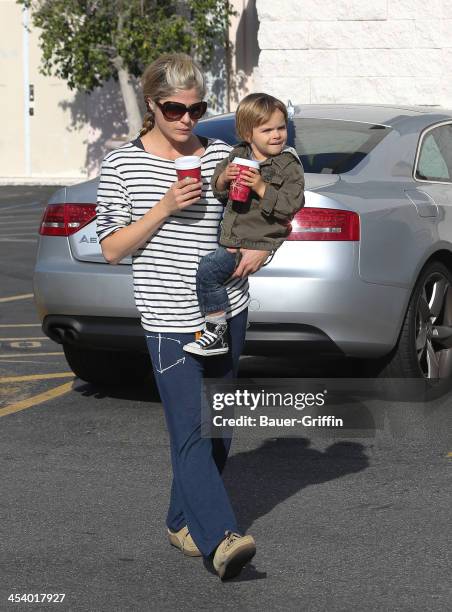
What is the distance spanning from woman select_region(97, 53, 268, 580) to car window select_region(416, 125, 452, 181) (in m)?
3.18

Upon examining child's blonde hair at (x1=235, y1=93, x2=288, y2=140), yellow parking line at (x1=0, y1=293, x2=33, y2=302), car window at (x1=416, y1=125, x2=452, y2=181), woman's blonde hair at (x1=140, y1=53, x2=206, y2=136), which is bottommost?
yellow parking line at (x1=0, y1=293, x2=33, y2=302)

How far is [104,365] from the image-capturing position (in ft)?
26.7

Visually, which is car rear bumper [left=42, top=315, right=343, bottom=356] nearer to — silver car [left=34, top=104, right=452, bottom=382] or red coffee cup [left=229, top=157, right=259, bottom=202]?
silver car [left=34, top=104, right=452, bottom=382]

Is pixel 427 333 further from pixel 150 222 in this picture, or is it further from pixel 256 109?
pixel 150 222

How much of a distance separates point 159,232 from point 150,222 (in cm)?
13

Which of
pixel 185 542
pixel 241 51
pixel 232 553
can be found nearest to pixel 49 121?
pixel 241 51

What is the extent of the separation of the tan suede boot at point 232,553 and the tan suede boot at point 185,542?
1.15 ft

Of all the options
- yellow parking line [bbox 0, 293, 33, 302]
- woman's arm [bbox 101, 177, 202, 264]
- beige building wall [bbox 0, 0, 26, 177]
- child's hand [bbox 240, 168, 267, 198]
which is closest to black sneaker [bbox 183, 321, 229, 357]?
woman's arm [bbox 101, 177, 202, 264]

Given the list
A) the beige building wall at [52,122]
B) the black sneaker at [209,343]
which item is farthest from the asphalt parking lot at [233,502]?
the beige building wall at [52,122]

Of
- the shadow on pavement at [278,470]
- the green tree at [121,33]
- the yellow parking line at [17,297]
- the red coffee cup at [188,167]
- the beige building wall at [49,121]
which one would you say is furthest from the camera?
the beige building wall at [49,121]

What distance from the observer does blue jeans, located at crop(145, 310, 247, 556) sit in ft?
15.6

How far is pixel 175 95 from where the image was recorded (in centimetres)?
462

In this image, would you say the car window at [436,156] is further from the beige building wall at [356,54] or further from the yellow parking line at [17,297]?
the beige building wall at [356,54]

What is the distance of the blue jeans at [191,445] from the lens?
4742 millimetres
